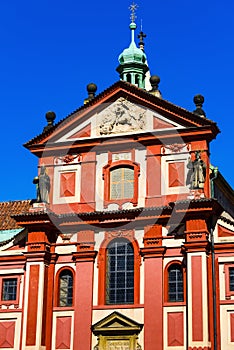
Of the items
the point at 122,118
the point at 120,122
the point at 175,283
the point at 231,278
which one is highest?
the point at 122,118

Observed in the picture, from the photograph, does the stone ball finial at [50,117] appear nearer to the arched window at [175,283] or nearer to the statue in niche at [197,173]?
the statue in niche at [197,173]

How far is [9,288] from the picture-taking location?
3069 cm

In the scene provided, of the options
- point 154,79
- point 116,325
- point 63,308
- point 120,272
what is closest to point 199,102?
point 154,79

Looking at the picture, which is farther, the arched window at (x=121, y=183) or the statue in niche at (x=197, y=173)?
the arched window at (x=121, y=183)

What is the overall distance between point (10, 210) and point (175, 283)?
1633 cm

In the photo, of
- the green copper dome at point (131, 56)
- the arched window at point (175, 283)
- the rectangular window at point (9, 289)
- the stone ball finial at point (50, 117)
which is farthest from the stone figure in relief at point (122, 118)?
the green copper dome at point (131, 56)

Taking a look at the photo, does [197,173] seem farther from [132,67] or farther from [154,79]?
[132,67]

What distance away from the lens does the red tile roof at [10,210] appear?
40.5m

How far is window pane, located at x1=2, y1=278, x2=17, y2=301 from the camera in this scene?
30.5m

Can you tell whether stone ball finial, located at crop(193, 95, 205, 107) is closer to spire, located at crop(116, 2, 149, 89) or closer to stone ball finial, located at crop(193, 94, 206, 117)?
stone ball finial, located at crop(193, 94, 206, 117)

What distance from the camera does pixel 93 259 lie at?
96.3ft

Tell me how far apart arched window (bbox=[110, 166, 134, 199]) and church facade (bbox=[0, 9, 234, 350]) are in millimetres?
45

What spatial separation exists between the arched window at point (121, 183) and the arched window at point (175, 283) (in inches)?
147

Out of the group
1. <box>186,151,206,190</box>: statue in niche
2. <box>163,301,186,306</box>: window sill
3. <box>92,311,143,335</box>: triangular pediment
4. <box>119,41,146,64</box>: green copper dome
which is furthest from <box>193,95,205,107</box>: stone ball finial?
<box>92,311,143,335</box>: triangular pediment
